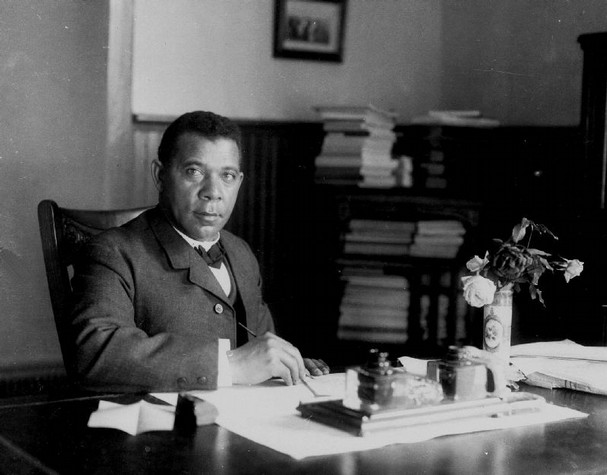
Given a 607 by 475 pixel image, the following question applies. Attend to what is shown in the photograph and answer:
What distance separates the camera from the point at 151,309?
2365 mm

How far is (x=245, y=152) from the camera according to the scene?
4.38 meters

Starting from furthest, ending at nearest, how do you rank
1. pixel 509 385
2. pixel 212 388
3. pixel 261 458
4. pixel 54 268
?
pixel 54 268, pixel 509 385, pixel 212 388, pixel 261 458

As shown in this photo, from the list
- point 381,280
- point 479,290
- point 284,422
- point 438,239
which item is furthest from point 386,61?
point 284,422

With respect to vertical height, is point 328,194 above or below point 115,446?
above

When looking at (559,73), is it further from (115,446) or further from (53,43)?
(115,446)

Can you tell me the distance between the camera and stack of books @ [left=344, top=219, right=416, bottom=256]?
164 inches

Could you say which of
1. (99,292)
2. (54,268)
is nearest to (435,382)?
(99,292)

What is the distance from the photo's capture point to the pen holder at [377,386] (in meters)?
1.66

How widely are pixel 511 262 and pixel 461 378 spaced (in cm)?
47

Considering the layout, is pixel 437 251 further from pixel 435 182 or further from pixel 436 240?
Answer: pixel 435 182

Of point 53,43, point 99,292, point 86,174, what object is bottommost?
point 99,292

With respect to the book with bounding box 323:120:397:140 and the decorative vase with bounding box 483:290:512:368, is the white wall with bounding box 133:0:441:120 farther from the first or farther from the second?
the decorative vase with bounding box 483:290:512:368

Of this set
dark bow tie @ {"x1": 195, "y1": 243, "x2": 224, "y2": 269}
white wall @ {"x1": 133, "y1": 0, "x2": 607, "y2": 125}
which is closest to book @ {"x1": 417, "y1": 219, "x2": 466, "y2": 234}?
white wall @ {"x1": 133, "y1": 0, "x2": 607, "y2": 125}

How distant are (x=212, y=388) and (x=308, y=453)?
1.81 ft
